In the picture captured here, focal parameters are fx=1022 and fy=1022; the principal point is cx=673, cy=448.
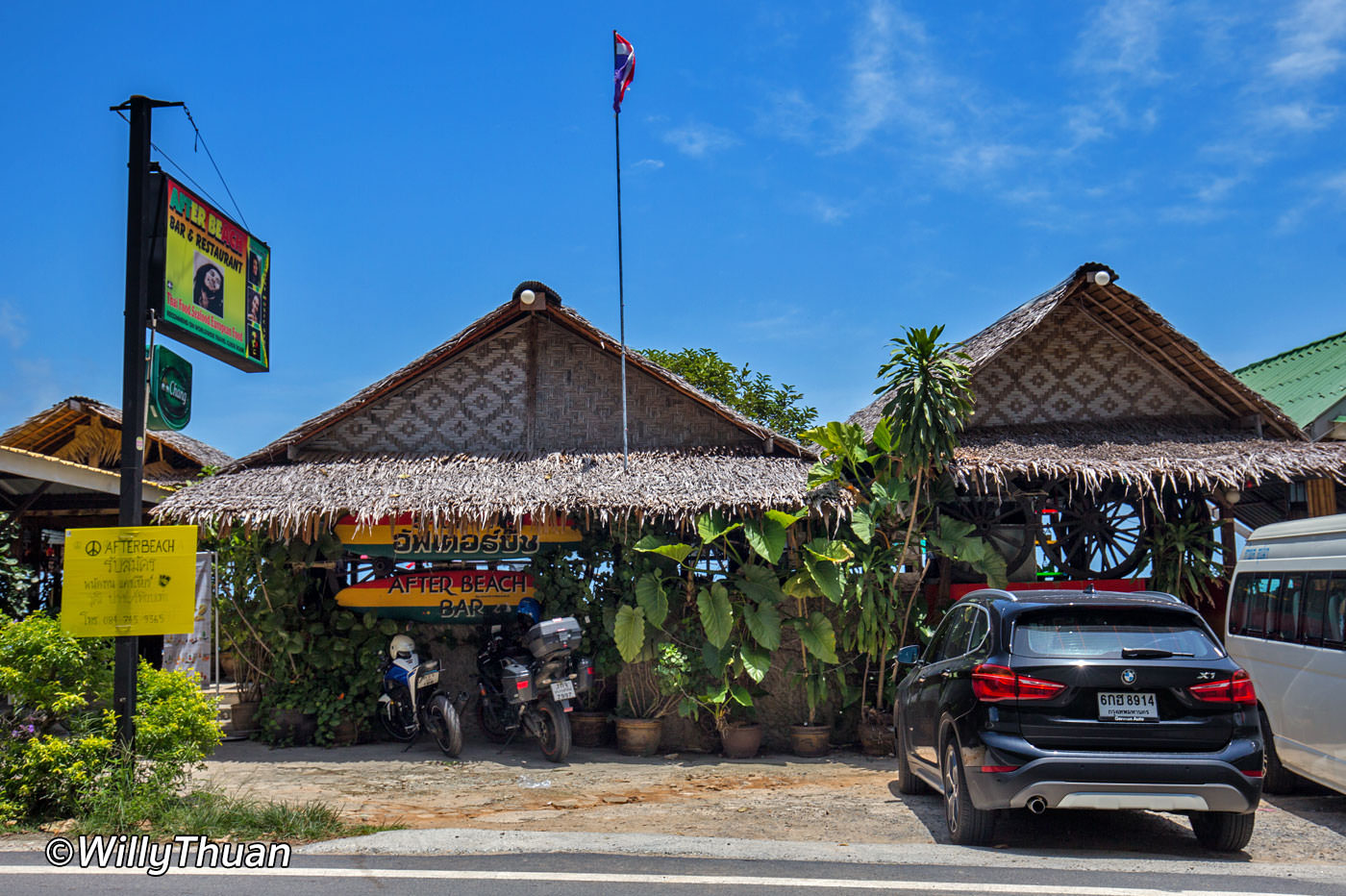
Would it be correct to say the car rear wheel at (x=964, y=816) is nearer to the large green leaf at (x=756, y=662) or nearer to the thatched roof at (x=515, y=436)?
the large green leaf at (x=756, y=662)

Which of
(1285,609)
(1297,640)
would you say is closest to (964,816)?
(1297,640)

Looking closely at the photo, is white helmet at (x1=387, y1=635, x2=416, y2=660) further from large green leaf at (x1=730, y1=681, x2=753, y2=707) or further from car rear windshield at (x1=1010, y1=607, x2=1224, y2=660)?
car rear windshield at (x1=1010, y1=607, x2=1224, y2=660)

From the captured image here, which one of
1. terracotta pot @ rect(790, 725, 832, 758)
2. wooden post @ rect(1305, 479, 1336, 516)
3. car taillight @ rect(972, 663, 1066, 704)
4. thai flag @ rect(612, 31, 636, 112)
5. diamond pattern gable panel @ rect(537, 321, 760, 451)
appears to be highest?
thai flag @ rect(612, 31, 636, 112)

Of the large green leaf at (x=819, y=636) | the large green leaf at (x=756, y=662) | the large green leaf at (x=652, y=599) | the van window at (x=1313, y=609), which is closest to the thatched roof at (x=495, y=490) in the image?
the large green leaf at (x=652, y=599)

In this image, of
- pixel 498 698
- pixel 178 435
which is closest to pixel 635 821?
pixel 498 698

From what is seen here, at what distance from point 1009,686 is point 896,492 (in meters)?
4.93

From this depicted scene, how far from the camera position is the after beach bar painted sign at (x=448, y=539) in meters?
11.7

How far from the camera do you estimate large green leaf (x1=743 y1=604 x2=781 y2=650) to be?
35.6 ft

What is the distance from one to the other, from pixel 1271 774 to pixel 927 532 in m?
4.13

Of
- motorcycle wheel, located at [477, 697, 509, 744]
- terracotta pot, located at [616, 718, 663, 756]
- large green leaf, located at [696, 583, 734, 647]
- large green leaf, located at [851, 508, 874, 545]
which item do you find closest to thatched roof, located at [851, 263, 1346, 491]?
large green leaf, located at [851, 508, 874, 545]

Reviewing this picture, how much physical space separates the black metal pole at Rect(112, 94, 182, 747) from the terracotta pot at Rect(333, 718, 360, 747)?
4032 mm

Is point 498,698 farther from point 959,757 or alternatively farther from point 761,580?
point 959,757

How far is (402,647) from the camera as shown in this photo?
36.9 feet

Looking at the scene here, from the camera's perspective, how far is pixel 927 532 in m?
11.5
